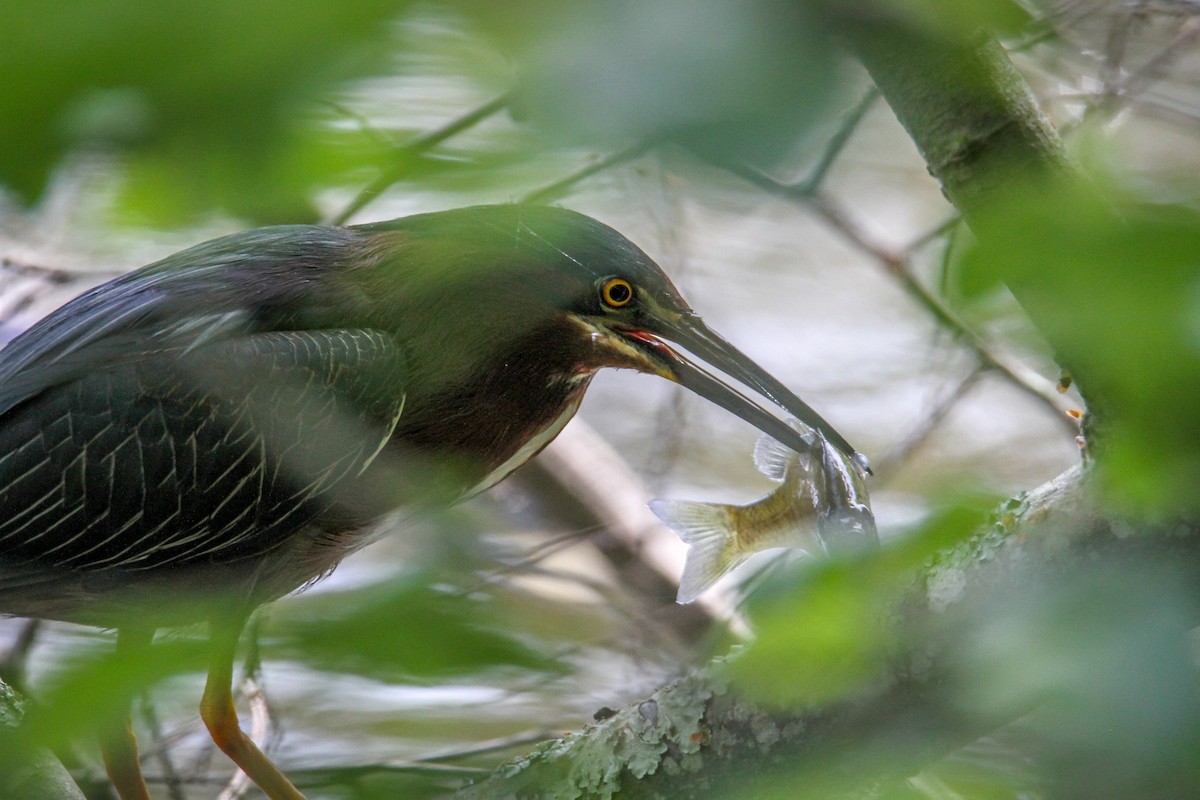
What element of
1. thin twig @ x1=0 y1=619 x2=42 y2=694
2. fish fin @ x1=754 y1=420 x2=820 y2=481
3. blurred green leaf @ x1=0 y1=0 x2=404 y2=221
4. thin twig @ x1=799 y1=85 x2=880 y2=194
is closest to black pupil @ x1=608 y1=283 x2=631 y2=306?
fish fin @ x1=754 y1=420 x2=820 y2=481

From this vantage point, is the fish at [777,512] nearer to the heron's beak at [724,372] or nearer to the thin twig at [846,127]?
the heron's beak at [724,372]

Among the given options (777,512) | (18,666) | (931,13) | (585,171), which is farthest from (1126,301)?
(777,512)

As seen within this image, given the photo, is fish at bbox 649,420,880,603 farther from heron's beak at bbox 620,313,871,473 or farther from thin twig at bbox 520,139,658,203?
thin twig at bbox 520,139,658,203

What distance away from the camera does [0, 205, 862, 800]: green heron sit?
80.4 inches

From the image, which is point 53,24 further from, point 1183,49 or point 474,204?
point 1183,49

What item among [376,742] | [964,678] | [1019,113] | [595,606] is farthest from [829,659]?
[595,606]

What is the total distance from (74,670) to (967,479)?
350 millimetres

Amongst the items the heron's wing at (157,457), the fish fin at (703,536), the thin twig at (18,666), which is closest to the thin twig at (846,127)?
the thin twig at (18,666)

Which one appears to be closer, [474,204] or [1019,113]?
[474,204]

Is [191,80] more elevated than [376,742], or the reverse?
[191,80]

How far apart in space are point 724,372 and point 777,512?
36 centimetres

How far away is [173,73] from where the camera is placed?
37 centimetres

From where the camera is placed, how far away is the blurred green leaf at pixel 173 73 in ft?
1.11

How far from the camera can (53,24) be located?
1.09ft
